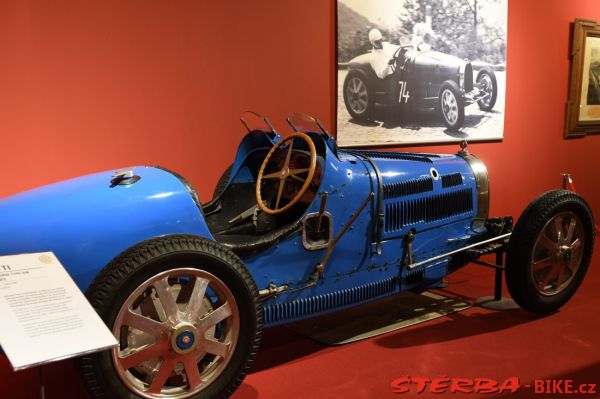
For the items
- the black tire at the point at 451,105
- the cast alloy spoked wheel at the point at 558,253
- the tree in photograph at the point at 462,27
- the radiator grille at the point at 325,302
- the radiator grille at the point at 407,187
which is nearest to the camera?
the radiator grille at the point at 325,302

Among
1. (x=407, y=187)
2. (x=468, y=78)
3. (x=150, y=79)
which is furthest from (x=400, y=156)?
(x=468, y=78)

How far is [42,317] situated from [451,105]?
440 cm

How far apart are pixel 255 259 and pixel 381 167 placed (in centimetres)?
102

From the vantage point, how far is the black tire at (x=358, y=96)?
4.38 meters

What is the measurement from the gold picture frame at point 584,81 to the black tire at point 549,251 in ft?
9.62

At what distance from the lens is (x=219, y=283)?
219 centimetres

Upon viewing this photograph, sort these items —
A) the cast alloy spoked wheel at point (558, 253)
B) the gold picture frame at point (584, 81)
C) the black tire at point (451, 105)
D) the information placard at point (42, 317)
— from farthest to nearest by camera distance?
1. the gold picture frame at point (584, 81)
2. the black tire at point (451, 105)
3. the cast alloy spoked wheel at point (558, 253)
4. the information placard at point (42, 317)

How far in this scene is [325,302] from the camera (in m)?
2.90

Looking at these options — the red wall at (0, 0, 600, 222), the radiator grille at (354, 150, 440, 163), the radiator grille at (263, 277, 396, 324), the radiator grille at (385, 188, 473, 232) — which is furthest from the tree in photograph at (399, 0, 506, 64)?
the radiator grille at (263, 277, 396, 324)

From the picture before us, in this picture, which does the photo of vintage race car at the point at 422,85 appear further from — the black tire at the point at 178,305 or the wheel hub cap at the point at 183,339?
the wheel hub cap at the point at 183,339

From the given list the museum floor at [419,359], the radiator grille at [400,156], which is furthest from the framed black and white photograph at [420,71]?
the museum floor at [419,359]

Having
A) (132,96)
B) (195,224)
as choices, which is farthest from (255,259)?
(132,96)

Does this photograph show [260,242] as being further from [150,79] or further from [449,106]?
[449,106]

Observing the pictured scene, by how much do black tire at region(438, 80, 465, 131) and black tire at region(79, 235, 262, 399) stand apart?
345cm
